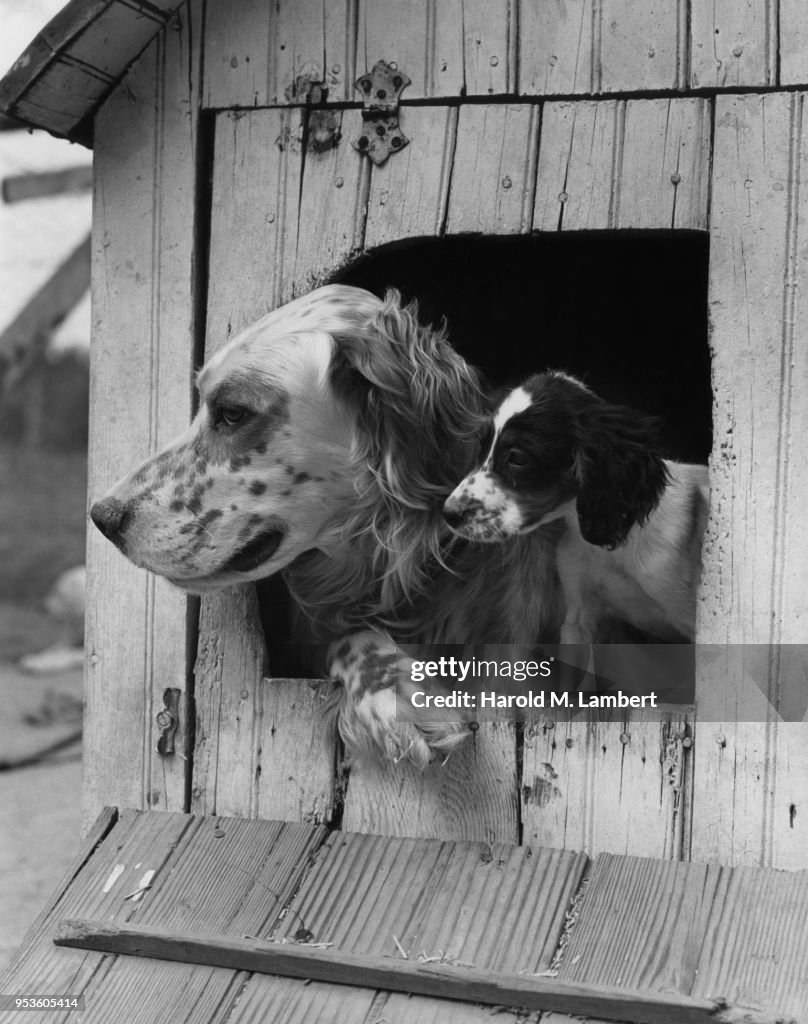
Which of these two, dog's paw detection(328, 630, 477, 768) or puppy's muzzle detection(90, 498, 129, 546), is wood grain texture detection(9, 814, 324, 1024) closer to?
dog's paw detection(328, 630, 477, 768)

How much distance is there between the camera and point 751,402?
2861 millimetres

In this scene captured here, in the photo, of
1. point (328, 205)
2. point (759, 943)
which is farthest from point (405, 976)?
point (328, 205)

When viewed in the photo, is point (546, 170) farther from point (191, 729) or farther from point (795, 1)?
point (191, 729)

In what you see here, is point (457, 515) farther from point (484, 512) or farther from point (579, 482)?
point (579, 482)

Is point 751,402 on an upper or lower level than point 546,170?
lower

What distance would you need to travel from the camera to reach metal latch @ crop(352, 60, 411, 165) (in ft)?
10.4

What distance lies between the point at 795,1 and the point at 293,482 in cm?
158

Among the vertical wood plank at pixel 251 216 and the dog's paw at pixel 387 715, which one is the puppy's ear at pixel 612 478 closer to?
the dog's paw at pixel 387 715

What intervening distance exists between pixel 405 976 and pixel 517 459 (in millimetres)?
1135

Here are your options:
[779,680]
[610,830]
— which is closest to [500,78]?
[779,680]

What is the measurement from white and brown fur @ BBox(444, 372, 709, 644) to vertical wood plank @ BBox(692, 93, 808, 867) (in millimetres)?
184

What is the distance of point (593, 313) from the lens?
4.54 meters

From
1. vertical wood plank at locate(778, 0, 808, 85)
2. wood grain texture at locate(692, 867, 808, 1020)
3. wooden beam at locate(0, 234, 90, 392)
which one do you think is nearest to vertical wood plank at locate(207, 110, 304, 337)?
vertical wood plank at locate(778, 0, 808, 85)

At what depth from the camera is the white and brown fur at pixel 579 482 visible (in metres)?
2.89
